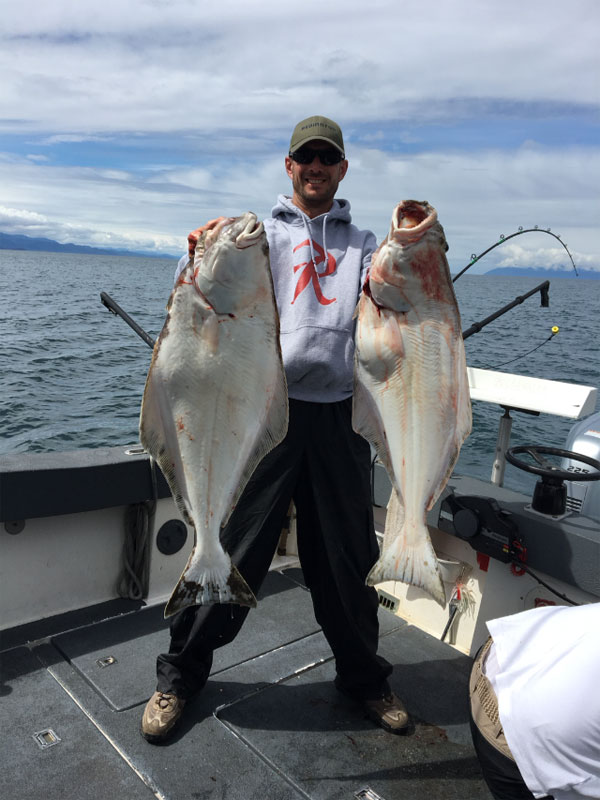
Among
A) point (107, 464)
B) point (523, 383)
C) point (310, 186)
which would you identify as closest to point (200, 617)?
point (107, 464)

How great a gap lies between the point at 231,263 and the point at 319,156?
0.94 m

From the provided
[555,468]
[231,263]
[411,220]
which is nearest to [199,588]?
[231,263]

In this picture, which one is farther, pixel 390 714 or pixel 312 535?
pixel 390 714

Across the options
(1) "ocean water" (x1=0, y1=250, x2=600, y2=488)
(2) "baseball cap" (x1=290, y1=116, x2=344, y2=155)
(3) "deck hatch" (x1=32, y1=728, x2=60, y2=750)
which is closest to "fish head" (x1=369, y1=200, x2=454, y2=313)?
(2) "baseball cap" (x1=290, y1=116, x2=344, y2=155)

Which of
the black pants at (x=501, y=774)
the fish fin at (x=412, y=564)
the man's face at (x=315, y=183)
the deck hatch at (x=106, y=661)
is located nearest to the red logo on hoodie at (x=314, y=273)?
the man's face at (x=315, y=183)

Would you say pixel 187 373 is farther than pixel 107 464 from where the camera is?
No

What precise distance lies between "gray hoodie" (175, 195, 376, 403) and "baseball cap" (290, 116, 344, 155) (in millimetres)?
281

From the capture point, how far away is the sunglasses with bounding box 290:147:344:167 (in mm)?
2688

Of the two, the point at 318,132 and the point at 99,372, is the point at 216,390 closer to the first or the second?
the point at 318,132

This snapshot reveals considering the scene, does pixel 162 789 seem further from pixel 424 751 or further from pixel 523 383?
pixel 523 383

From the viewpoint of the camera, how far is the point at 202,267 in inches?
81.2

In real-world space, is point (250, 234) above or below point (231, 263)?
above

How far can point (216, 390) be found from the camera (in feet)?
7.11

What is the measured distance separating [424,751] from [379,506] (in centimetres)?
148
